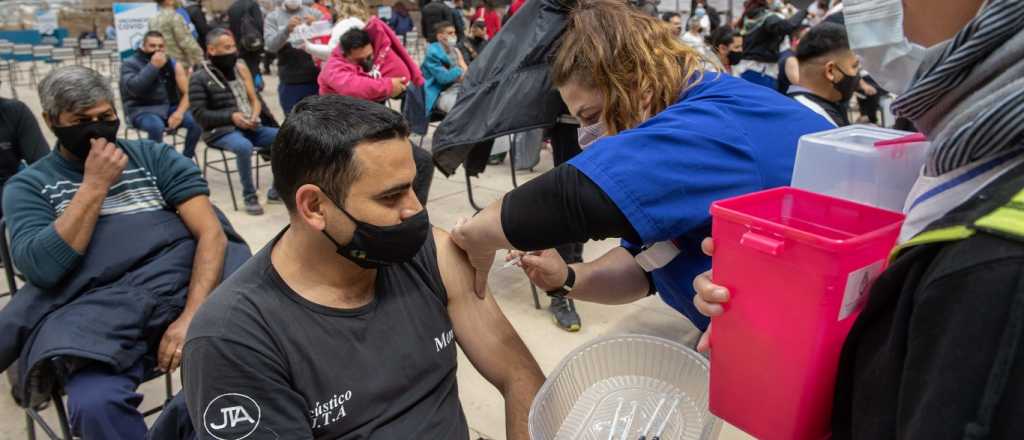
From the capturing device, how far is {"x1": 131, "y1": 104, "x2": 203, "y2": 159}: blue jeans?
563 centimetres

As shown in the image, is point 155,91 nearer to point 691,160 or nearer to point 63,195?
point 63,195

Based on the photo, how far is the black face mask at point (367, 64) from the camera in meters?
4.84

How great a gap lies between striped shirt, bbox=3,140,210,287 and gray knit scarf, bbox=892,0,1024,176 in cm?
234

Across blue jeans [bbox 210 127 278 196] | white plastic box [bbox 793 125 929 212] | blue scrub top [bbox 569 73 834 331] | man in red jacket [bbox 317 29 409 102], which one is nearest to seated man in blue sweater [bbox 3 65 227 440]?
blue scrub top [bbox 569 73 834 331]

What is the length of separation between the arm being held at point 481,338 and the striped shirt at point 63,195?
1244mm

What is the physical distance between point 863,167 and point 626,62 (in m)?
Result: 0.50

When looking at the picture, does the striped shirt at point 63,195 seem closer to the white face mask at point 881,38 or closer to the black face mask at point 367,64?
the white face mask at point 881,38

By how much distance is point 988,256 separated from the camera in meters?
0.55

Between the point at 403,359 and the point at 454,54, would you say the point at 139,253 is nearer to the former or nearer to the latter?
the point at 403,359

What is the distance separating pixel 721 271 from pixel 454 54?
561cm

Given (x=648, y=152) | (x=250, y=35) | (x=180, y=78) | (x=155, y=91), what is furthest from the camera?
(x=250, y=35)

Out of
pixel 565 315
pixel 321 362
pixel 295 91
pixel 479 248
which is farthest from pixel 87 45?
pixel 479 248

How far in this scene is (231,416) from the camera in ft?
4.41

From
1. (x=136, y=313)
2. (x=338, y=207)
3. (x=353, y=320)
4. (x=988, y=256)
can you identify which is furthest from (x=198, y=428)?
(x=988, y=256)
